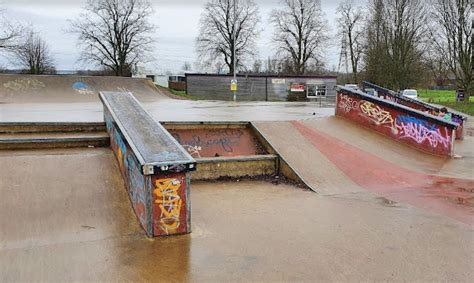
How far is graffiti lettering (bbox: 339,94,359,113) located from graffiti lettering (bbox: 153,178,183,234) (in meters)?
8.01

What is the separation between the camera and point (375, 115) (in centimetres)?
1080

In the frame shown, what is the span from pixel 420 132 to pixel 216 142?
504 centimetres

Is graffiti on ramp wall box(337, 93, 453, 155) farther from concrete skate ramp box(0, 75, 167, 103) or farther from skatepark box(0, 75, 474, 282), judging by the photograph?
concrete skate ramp box(0, 75, 167, 103)

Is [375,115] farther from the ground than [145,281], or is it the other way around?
[375,115]

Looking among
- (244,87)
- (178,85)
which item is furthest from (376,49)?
(178,85)

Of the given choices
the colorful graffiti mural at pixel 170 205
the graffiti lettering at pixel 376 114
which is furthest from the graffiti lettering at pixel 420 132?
the colorful graffiti mural at pixel 170 205

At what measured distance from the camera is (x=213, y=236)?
4648 mm

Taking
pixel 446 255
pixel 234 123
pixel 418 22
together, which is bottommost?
pixel 446 255

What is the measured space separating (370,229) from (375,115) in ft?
20.9

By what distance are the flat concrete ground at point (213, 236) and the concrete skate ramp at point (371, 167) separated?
61 centimetres

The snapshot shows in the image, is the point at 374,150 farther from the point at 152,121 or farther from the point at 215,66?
the point at 215,66

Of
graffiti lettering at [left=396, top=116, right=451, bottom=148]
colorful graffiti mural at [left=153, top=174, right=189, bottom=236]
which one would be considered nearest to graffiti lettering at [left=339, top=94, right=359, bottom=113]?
graffiti lettering at [left=396, top=116, right=451, bottom=148]

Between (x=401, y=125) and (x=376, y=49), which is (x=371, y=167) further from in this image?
(x=376, y=49)

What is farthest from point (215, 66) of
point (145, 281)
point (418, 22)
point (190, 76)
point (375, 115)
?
point (145, 281)
